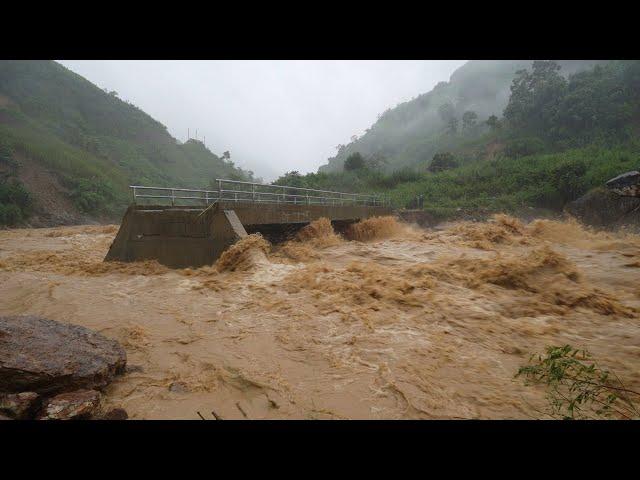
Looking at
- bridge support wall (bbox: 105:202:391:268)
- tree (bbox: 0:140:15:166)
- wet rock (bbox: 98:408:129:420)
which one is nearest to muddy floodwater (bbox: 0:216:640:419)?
wet rock (bbox: 98:408:129:420)

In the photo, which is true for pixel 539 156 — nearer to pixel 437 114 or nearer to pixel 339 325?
pixel 339 325

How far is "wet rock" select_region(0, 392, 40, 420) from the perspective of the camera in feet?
8.73

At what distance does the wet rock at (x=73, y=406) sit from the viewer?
2.73 m

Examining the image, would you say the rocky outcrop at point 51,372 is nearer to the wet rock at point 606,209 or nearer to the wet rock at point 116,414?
the wet rock at point 116,414

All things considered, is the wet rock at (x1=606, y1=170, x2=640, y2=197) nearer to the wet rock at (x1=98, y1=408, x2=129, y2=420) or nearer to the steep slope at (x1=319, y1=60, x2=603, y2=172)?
the wet rock at (x1=98, y1=408, x2=129, y2=420)

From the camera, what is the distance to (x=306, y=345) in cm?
461

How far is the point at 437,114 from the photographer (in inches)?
3679

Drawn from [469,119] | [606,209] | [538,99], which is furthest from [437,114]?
[606,209]

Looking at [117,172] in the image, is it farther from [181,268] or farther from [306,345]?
[306,345]

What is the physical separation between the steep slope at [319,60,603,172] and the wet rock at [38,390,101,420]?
68.3m

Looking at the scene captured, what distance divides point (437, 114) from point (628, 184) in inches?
3886

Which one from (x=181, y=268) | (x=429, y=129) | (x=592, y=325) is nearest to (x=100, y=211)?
(x=181, y=268)

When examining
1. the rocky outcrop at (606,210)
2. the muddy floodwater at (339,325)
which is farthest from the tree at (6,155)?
the rocky outcrop at (606,210)

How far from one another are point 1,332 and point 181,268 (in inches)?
241
